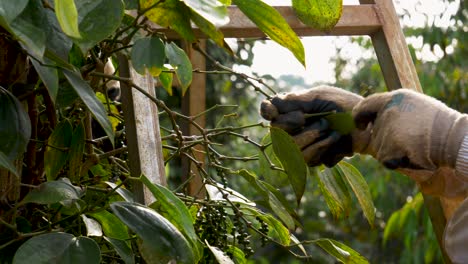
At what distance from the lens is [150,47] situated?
93 centimetres

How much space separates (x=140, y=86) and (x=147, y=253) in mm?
275

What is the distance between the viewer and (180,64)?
1021 millimetres

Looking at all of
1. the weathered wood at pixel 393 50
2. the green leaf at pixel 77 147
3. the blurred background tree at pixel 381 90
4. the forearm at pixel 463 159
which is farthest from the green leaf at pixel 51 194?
the blurred background tree at pixel 381 90

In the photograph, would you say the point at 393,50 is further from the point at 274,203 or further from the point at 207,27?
the point at 207,27

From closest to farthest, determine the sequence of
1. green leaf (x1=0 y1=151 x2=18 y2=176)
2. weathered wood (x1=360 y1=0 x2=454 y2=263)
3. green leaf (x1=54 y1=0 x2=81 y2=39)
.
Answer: green leaf (x1=54 y1=0 x2=81 y2=39)
green leaf (x1=0 y1=151 x2=18 y2=176)
weathered wood (x1=360 y1=0 x2=454 y2=263)

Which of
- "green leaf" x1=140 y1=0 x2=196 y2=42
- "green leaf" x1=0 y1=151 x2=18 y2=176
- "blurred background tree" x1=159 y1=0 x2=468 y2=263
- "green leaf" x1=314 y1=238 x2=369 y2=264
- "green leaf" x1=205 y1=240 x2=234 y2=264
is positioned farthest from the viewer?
"blurred background tree" x1=159 y1=0 x2=468 y2=263

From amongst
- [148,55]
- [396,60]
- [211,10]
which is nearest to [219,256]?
[148,55]

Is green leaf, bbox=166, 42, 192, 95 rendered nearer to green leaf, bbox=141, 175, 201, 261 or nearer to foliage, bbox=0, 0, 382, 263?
foliage, bbox=0, 0, 382, 263

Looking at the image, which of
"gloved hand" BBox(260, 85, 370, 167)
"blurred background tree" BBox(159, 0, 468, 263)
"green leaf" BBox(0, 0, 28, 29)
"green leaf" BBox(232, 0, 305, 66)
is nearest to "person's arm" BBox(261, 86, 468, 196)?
"gloved hand" BBox(260, 85, 370, 167)

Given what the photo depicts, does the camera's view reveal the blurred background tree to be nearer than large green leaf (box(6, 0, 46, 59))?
No

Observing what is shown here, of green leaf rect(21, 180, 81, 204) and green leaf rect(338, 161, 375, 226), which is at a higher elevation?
green leaf rect(21, 180, 81, 204)

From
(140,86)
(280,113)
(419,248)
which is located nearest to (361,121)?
(280,113)

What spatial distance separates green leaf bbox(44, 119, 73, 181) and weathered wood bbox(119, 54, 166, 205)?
0.07 meters

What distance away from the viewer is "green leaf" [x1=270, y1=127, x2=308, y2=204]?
1.04 m
